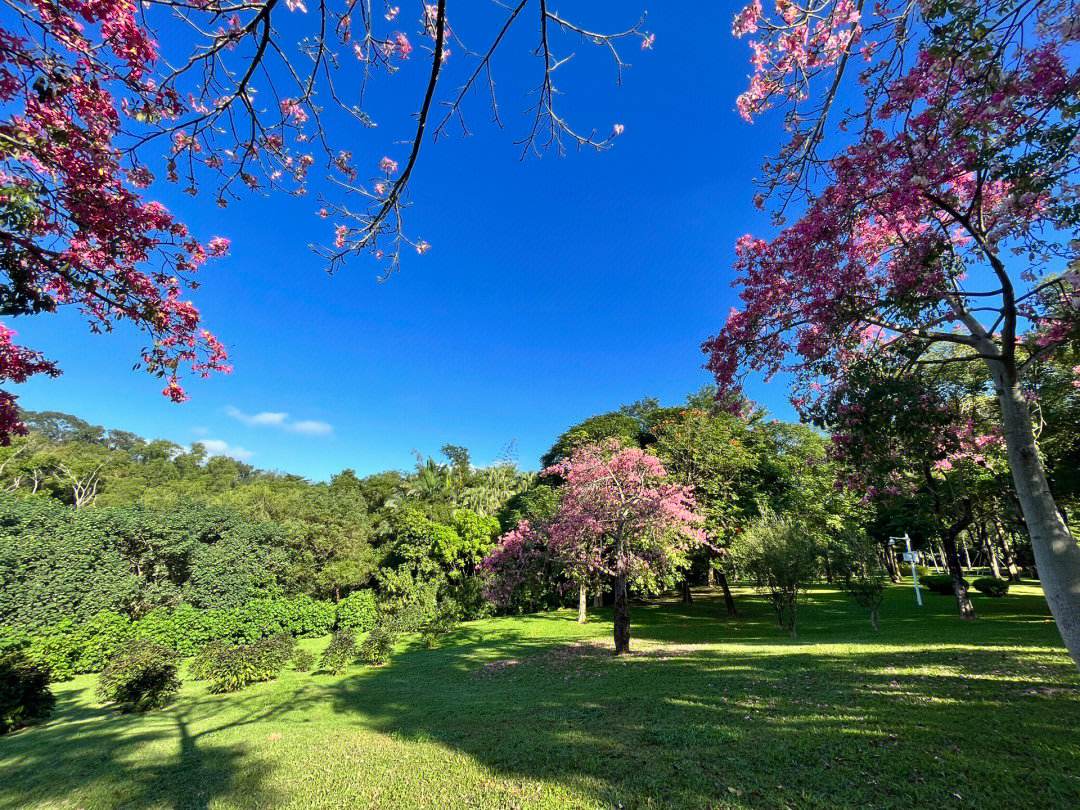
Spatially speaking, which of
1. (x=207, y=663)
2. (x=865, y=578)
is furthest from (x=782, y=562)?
(x=207, y=663)

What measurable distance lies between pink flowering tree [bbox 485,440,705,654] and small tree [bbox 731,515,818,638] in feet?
8.01

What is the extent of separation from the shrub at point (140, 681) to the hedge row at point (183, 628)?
353 cm

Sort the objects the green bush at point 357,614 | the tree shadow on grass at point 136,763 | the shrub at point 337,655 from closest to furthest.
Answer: the tree shadow on grass at point 136,763 → the shrub at point 337,655 → the green bush at point 357,614

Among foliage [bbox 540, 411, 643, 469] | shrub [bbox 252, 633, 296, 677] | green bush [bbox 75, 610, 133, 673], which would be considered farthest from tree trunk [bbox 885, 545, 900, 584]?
green bush [bbox 75, 610, 133, 673]

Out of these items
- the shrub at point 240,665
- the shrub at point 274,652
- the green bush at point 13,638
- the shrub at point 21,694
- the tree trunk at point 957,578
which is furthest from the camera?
the tree trunk at point 957,578

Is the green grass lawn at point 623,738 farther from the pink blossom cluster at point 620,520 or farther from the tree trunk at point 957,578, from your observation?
the tree trunk at point 957,578

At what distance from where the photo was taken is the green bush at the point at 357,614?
19.4m

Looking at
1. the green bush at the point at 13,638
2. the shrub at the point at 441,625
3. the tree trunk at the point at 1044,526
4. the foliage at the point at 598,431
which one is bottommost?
the shrub at the point at 441,625

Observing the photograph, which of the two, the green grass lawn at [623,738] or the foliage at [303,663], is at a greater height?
the green grass lawn at [623,738]

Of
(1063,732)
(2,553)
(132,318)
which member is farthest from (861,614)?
(2,553)

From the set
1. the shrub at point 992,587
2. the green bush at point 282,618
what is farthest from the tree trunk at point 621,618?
the shrub at point 992,587

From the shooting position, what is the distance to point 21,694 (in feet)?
27.2

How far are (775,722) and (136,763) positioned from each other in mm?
8551

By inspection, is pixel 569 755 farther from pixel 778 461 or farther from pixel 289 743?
pixel 778 461
